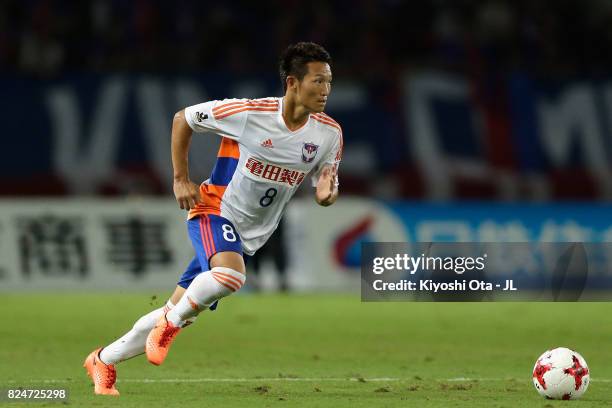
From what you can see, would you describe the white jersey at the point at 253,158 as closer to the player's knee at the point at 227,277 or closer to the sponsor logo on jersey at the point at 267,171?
the sponsor logo on jersey at the point at 267,171

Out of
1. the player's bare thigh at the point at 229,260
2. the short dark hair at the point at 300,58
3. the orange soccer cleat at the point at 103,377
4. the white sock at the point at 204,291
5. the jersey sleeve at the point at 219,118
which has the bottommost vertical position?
the orange soccer cleat at the point at 103,377

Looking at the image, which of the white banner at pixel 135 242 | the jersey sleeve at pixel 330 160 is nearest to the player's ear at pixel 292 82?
the jersey sleeve at pixel 330 160

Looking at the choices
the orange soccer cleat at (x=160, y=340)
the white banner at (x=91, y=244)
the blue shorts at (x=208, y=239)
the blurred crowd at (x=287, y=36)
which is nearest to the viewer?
the orange soccer cleat at (x=160, y=340)

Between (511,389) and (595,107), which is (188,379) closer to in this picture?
(511,389)

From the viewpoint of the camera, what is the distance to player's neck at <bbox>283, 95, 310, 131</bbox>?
714cm

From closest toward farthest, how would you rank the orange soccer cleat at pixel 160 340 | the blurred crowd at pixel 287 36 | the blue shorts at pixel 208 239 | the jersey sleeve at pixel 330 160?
the orange soccer cleat at pixel 160 340
the blue shorts at pixel 208 239
the jersey sleeve at pixel 330 160
the blurred crowd at pixel 287 36

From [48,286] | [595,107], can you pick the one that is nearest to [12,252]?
[48,286]

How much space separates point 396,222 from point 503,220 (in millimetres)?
1431

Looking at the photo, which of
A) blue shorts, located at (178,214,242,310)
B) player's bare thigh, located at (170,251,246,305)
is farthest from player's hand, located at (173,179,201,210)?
player's bare thigh, located at (170,251,246,305)

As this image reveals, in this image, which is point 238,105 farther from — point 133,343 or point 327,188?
point 133,343

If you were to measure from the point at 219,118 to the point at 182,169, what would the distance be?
14.9 inches

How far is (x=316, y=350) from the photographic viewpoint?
33.7 feet

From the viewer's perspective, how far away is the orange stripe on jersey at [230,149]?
23.7 feet

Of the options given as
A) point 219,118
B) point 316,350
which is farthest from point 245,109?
point 316,350
